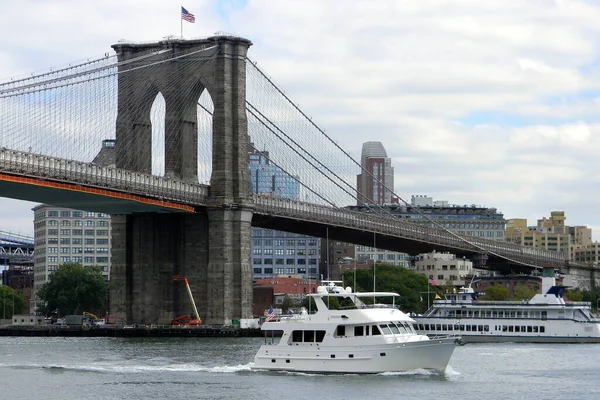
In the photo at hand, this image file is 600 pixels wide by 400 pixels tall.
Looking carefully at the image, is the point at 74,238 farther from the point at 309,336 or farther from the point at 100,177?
the point at 309,336

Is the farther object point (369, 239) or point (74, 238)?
point (74, 238)

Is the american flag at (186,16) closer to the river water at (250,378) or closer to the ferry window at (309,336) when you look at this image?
the river water at (250,378)

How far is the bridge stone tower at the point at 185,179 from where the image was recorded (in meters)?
110

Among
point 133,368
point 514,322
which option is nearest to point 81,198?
point 514,322

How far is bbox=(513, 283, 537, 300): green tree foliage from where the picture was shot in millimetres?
138000

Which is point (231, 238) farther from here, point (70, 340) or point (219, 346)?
point (219, 346)

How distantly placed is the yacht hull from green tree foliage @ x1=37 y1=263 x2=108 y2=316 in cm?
8621

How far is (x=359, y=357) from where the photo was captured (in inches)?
2317

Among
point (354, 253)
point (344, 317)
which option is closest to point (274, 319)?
point (344, 317)

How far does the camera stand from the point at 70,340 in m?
102

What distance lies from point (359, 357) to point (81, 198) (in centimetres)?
4661

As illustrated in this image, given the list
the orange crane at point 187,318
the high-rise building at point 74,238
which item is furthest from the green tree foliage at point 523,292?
the high-rise building at point 74,238

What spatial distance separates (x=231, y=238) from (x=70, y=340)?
14685 mm

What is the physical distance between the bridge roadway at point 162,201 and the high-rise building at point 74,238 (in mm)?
38372
